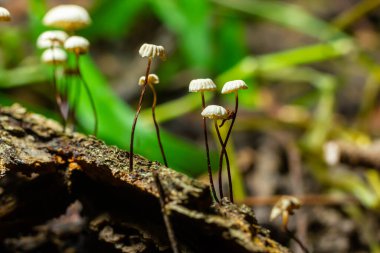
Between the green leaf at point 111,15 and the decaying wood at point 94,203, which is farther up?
the green leaf at point 111,15

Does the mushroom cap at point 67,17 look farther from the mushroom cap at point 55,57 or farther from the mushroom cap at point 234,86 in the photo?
the mushroom cap at point 234,86

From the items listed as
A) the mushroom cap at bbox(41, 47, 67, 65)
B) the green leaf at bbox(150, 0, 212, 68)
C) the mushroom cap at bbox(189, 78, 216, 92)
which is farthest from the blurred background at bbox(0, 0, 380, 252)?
the mushroom cap at bbox(189, 78, 216, 92)

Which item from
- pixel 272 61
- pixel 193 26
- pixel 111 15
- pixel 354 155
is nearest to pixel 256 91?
pixel 272 61

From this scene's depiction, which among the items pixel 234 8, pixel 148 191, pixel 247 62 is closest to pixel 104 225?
pixel 148 191

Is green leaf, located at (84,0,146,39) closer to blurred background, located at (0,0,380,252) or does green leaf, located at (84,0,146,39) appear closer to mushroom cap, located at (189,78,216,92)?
blurred background, located at (0,0,380,252)

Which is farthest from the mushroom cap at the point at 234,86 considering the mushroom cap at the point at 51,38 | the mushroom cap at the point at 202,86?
the mushroom cap at the point at 51,38

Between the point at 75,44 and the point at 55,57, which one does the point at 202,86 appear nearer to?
the point at 75,44

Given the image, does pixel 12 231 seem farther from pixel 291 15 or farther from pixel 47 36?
pixel 291 15

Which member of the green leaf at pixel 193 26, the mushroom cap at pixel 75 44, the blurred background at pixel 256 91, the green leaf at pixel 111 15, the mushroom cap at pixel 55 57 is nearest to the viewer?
the mushroom cap at pixel 75 44

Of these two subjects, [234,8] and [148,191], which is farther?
[234,8]
